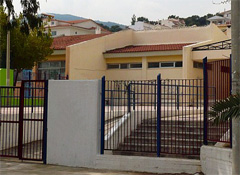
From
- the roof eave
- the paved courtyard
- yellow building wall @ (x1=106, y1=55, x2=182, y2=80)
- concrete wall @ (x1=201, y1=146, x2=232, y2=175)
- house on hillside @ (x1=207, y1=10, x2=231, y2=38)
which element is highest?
house on hillside @ (x1=207, y1=10, x2=231, y2=38)

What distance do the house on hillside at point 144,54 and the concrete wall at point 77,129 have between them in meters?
17.6

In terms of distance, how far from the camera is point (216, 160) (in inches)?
339

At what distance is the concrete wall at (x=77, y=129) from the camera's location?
1010 centimetres

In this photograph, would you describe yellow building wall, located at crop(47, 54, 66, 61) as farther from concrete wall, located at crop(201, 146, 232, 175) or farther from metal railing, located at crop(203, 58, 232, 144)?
concrete wall, located at crop(201, 146, 232, 175)

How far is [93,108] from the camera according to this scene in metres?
10.4

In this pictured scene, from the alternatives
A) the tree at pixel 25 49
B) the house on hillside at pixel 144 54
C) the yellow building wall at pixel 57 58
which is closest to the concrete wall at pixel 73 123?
the house on hillside at pixel 144 54

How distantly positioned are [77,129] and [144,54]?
20.1 m

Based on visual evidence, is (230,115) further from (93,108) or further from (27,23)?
(27,23)

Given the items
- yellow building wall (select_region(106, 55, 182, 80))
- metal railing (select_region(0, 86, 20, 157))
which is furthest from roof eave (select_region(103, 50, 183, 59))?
metal railing (select_region(0, 86, 20, 157))

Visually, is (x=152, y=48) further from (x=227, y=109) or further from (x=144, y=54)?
(x=227, y=109)

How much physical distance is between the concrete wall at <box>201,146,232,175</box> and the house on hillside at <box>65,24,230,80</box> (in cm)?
1851

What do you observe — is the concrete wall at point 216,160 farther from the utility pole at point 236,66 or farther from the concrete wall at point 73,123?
the concrete wall at point 73,123

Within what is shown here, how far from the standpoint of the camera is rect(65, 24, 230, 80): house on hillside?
2817 cm

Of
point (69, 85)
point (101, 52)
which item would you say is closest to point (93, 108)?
point (69, 85)
